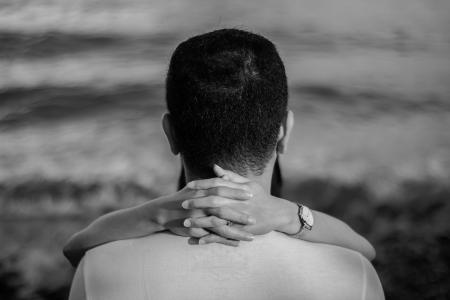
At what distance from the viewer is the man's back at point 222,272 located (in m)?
1.26

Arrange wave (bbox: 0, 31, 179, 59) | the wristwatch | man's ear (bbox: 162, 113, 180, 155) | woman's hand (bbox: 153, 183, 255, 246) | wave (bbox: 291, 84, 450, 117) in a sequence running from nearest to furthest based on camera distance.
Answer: woman's hand (bbox: 153, 183, 255, 246) → man's ear (bbox: 162, 113, 180, 155) → the wristwatch → wave (bbox: 291, 84, 450, 117) → wave (bbox: 0, 31, 179, 59)

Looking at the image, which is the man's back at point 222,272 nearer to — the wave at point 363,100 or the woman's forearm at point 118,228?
the woman's forearm at point 118,228

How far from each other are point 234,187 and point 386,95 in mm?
2007

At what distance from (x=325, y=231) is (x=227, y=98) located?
49cm

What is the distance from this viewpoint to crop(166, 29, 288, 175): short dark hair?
1279 millimetres

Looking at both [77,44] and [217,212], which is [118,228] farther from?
[77,44]

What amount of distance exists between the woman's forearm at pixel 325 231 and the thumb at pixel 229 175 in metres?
0.18

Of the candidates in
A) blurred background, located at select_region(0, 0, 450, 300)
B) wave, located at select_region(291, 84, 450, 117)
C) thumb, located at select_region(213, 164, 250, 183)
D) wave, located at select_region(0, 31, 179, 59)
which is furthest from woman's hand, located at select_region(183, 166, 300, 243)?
wave, located at select_region(0, 31, 179, 59)

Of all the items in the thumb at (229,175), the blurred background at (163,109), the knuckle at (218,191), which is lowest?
the blurred background at (163,109)

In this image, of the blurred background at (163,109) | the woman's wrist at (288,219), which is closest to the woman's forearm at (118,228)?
the woman's wrist at (288,219)

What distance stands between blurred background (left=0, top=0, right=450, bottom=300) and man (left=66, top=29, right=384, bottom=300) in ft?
4.00

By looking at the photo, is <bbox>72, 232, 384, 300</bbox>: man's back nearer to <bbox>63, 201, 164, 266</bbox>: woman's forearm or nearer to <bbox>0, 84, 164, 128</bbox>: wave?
<bbox>63, 201, 164, 266</bbox>: woman's forearm

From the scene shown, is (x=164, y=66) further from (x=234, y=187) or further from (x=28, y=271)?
(x=234, y=187)

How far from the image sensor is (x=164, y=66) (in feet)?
10.8
